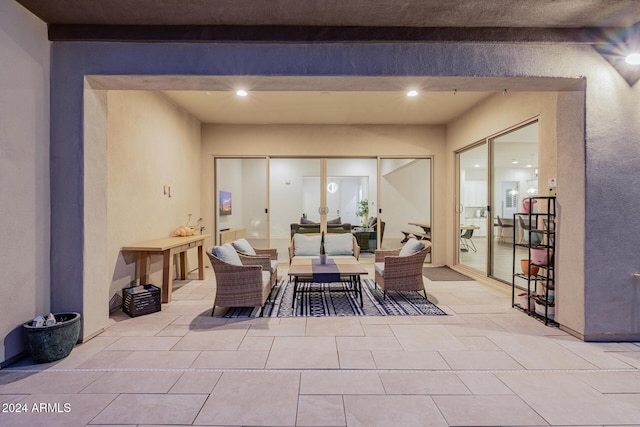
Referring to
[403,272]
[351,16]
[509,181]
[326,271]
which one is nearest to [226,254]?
[326,271]

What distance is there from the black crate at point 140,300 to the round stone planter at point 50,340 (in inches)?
38.5

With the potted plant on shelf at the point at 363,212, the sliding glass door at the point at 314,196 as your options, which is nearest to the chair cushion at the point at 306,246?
the sliding glass door at the point at 314,196

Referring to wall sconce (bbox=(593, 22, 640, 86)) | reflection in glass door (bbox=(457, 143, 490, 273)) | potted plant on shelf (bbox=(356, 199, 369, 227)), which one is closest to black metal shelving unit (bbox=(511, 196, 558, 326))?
wall sconce (bbox=(593, 22, 640, 86))

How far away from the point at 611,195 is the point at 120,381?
14.6ft

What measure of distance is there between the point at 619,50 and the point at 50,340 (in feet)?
18.4

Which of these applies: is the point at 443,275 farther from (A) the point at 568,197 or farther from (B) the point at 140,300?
(B) the point at 140,300

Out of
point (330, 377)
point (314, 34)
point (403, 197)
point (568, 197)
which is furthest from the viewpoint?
point (403, 197)

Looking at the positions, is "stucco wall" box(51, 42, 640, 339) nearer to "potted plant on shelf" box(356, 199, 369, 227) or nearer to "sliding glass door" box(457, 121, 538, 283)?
"sliding glass door" box(457, 121, 538, 283)

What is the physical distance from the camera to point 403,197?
26.0 ft

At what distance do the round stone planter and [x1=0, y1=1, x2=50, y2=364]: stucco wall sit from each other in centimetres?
15

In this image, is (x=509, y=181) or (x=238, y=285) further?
(x=509, y=181)

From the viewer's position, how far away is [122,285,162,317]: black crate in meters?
3.73

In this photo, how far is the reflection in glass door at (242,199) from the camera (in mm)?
7035

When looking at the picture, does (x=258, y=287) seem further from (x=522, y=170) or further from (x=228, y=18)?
(x=522, y=170)
